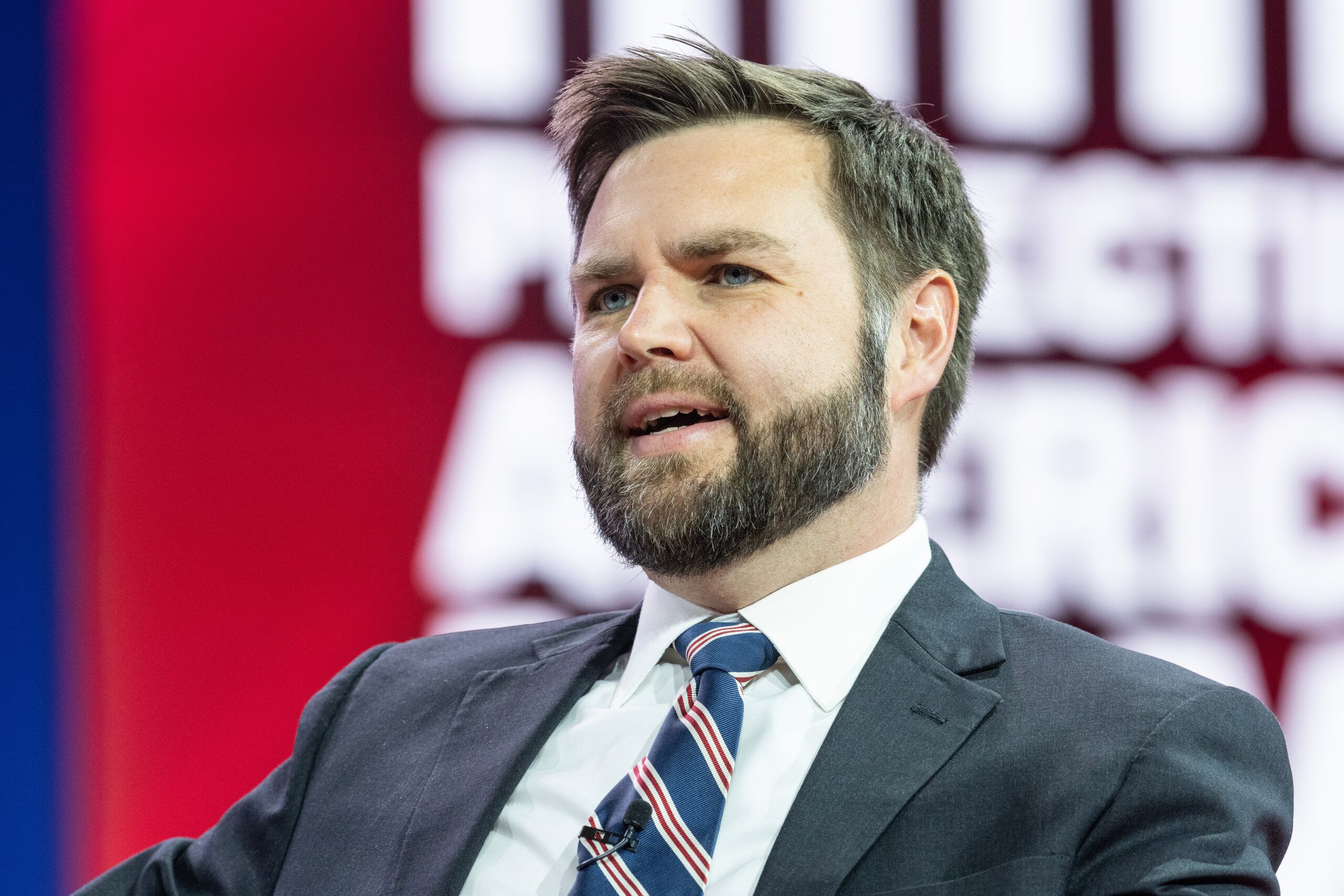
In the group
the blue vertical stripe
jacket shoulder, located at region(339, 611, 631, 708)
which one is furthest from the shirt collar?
the blue vertical stripe

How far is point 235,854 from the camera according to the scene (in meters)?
1.80

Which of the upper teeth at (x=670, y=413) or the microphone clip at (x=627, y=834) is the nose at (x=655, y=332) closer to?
the upper teeth at (x=670, y=413)

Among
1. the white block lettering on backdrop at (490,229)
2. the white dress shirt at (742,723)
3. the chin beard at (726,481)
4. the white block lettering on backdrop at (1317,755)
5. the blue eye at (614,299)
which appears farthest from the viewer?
the white block lettering on backdrop at (1317,755)

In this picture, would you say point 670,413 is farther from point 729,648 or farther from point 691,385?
point 729,648

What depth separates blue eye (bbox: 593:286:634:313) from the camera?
1825mm

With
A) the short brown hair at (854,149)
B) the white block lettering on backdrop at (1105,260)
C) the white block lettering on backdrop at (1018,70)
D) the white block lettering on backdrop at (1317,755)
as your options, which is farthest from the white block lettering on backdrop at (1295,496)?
the short brown hair at (854,149)

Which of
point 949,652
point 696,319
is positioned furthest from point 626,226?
point 949,652

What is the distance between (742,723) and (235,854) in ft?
2.21

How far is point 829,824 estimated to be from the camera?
1458 millimetres

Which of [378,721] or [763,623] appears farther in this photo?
[378,721]

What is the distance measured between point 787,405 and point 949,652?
0.33 meters

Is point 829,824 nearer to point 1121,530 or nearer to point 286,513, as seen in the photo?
point 286,513

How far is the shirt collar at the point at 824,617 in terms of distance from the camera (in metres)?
1.65

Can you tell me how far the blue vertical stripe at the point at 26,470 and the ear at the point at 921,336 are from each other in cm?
178
